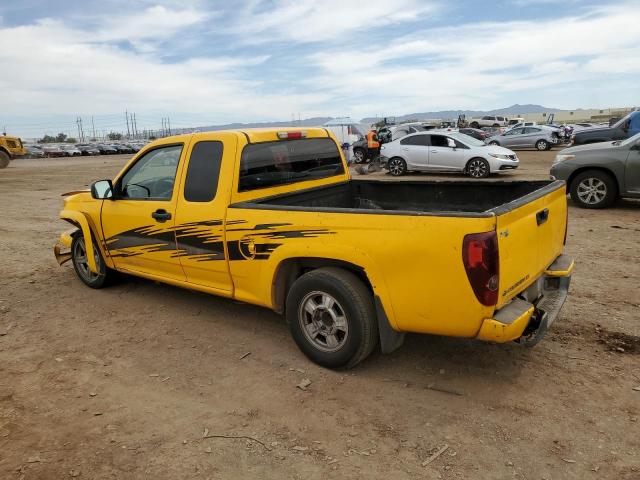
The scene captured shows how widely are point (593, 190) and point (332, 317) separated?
26.5ft

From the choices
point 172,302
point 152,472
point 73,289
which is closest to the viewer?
point 152,472

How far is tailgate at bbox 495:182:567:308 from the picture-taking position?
299cm

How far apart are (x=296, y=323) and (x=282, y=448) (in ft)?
3.58

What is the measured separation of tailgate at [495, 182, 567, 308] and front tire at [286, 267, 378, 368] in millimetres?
900

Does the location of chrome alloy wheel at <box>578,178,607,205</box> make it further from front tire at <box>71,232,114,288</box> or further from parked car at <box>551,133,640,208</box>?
front tire at <box>71,232,114,288</box>

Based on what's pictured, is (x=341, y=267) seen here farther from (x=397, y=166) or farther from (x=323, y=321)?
(x=397, y=166)

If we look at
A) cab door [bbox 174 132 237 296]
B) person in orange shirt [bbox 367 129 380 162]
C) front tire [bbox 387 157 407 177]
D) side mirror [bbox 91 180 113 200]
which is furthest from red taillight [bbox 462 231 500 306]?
person in orange shirt [bbox 367 129 380 162]

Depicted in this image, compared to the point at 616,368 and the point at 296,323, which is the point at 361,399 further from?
the point at 616,368

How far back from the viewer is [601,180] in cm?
948

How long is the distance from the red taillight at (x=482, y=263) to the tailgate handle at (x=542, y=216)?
69 cm

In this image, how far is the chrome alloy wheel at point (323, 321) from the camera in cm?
356

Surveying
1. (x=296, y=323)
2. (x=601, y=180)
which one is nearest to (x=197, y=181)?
(x=296, y=323)

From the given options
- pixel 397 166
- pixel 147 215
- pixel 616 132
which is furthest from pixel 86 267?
pixel 616 132

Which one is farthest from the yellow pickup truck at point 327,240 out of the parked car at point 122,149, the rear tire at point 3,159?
the parked car at point 122,149
